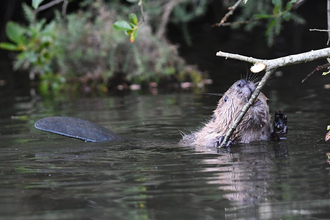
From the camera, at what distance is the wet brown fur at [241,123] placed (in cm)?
361

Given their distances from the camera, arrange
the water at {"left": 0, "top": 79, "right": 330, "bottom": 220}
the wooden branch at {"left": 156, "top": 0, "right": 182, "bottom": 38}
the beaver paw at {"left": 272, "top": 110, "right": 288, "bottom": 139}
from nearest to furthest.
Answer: the water at {"left": 0, "top": 79, "right": 330, "bottom": 220}
the beaver paw at {"left": 272, "top": 110, "right": 288, "bottom": 139}
the wooden branch at {"left": 156, "top": 0, "right": 182, "bottom": 38}

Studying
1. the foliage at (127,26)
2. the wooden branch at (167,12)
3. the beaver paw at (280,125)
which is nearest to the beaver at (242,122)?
the beaver paw at (280,125)

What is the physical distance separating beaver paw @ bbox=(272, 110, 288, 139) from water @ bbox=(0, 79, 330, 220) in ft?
0.23

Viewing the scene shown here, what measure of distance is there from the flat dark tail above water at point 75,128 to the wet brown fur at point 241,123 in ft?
1.98

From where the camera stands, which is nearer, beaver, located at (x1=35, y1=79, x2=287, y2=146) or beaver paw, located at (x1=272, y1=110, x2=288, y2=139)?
beaver, located at (x1=35, y1=79, x2=287, y2=146)

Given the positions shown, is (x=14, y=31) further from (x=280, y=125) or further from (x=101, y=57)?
(x=280, y=125)

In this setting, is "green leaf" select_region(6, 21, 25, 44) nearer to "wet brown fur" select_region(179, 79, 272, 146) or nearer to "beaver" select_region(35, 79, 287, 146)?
"beaver" select_region(35, 79, 287, 146)

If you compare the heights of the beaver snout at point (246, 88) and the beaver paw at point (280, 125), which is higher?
the beaver snout at point (246, 88)

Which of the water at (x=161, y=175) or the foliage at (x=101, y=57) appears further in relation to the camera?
the foliage at (x=101, y=57)

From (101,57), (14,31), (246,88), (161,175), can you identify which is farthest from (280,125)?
(101,57)

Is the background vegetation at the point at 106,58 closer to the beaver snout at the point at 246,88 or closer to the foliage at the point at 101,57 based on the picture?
the foliage at the point at 101,57

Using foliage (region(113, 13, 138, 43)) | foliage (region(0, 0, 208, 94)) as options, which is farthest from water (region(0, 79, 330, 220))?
foliage (region(0, 0, 208, 94))

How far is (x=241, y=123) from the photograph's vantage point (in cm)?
369

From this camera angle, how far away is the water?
2.21 meters
